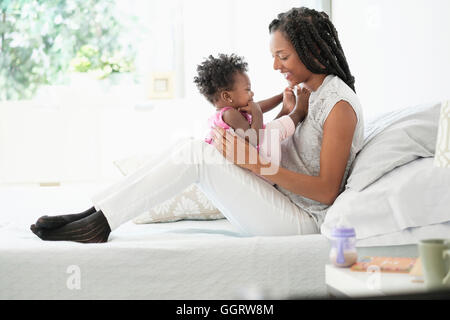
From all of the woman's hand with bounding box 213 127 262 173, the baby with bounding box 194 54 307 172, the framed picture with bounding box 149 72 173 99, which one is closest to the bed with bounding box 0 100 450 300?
the woman's hand with bounding box 213 127 262 173

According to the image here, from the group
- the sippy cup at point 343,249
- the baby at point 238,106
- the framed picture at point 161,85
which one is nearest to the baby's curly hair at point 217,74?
the baby at point 238,106

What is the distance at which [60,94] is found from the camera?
3721 mm

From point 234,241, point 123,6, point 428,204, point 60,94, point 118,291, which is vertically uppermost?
point 123,6

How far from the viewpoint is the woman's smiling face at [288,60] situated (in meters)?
1.75

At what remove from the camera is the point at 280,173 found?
1632mm

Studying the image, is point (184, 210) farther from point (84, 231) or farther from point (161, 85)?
point (161, 85)

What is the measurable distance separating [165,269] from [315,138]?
63 cm

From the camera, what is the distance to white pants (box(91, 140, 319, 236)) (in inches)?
62.1

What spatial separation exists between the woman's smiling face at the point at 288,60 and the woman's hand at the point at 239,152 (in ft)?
0.93

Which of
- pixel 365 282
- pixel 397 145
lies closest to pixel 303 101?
pixel 397 145
